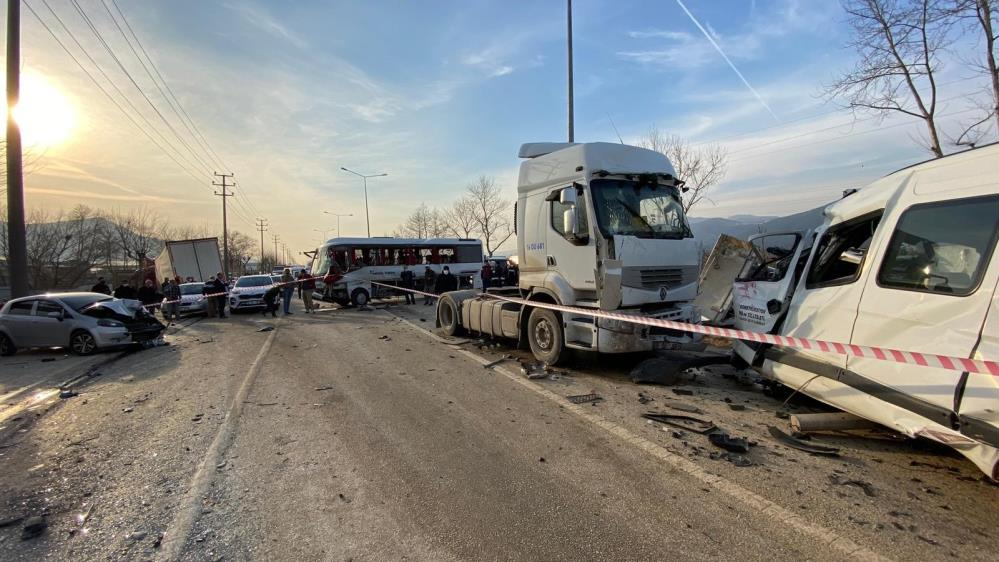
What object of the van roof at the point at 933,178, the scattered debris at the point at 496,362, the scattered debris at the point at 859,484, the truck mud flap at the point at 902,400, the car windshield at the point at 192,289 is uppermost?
the van roof at the point at 933,178

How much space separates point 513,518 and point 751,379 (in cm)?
493

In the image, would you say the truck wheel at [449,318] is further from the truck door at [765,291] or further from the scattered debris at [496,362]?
the truck door at [765,291]

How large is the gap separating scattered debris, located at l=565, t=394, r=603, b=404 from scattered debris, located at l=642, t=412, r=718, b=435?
2.53 ft

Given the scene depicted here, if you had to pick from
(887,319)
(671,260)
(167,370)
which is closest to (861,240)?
(887,319)

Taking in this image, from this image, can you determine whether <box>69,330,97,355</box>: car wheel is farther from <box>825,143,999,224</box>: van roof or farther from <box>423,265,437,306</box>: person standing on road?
<box>825,143,999,224</box>: van roof

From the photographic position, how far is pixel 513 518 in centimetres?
310

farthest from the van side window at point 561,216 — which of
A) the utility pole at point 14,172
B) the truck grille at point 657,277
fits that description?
the utility pole at point 14,172

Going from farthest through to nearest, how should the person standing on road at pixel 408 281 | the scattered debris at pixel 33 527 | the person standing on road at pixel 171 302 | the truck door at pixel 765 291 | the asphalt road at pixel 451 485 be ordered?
the person standing on road at pixel 408 281 < the person standing on road at pixel 171 302 < the truck door at pixel 765 291 < the scattered debris at pixel 33 527 < the asphalt road at pixel 451 485

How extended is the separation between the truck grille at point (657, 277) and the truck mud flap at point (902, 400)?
2215 millimetres

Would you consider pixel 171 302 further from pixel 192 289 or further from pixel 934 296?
pixel 934 296

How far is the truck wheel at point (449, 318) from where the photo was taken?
35.7 ft

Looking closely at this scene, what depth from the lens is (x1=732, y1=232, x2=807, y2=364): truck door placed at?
5.11 metres

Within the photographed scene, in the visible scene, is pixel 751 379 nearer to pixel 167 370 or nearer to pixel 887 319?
pixel 887 319

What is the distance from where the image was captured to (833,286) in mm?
4352
